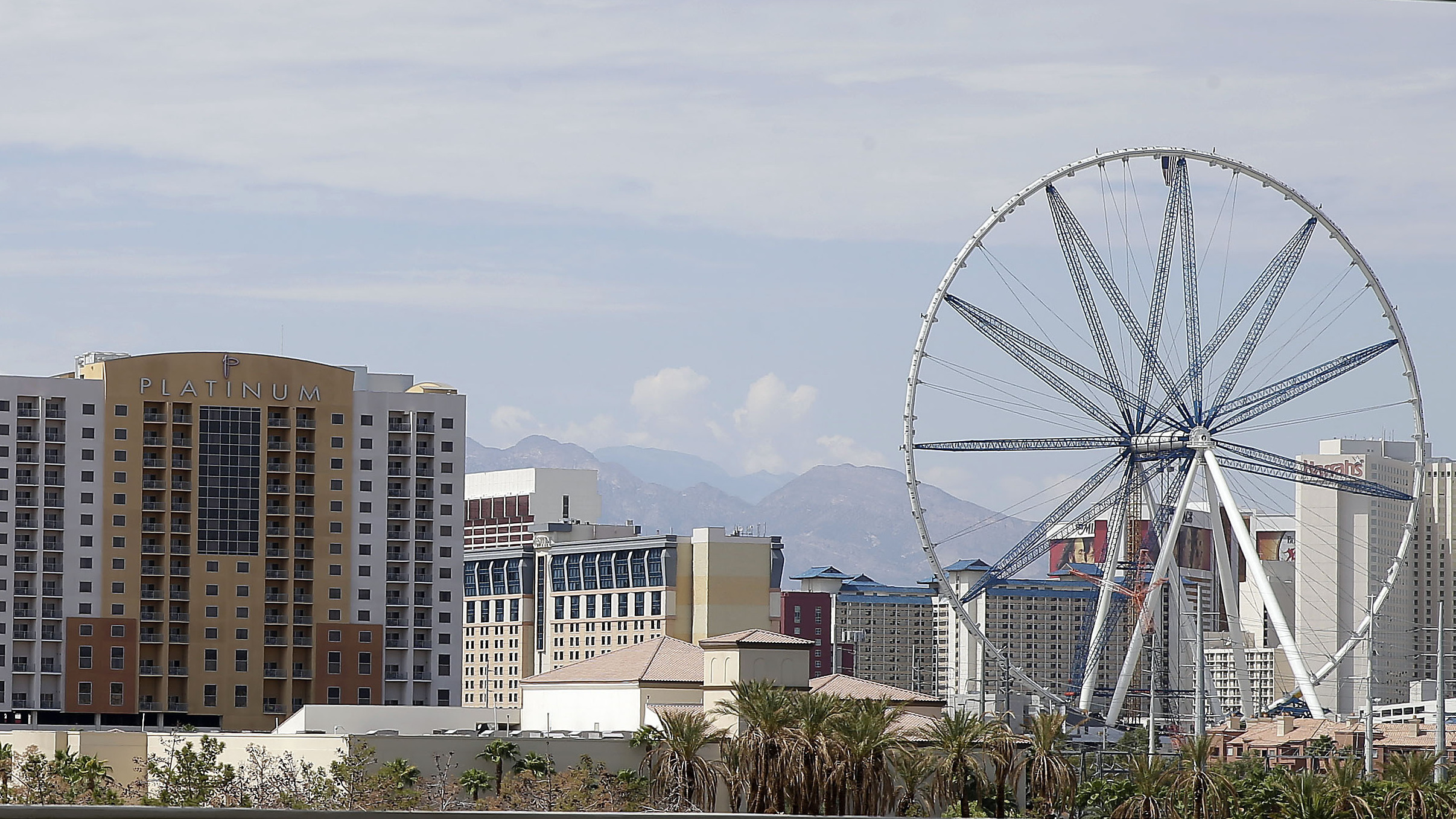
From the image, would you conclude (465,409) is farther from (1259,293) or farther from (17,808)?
(17,808)

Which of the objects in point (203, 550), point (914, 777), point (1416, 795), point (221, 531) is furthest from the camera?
point (221, 531)

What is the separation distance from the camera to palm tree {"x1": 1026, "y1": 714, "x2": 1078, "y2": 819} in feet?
189

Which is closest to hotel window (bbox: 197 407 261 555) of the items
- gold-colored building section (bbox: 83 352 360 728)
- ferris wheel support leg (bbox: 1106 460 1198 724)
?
gold-colored building section (bbox: 83 352 360 728)

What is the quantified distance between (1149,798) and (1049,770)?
3.52 m

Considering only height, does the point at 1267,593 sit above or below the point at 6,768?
above

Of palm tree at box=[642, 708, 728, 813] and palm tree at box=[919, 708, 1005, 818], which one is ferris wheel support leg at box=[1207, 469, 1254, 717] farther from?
palm tree at box=[642, 708, 728, 813]

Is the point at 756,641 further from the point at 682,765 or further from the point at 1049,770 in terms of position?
the point at 1049,770

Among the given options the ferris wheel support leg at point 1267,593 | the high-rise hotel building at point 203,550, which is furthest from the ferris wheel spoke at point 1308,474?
the high-rise hotel building at point 203,550

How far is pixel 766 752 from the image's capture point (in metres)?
56.7

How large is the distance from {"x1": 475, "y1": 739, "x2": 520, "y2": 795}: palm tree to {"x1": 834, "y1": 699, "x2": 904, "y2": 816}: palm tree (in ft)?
31.9

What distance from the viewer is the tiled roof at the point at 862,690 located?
69.5 metres

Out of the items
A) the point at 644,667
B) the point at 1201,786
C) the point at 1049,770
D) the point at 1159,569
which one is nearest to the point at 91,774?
the point at 644,667

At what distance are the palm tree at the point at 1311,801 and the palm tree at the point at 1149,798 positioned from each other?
3.13 metres

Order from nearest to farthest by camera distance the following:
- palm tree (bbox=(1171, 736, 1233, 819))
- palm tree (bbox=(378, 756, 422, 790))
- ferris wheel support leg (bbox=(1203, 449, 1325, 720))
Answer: palm tree (bbox=(1171, 736, 1233, 819)) → palm tree (bbox=(378, 756, 422, 790)) → ferris wheel support leg (bbox=(1203, 449, 1325, 720))
